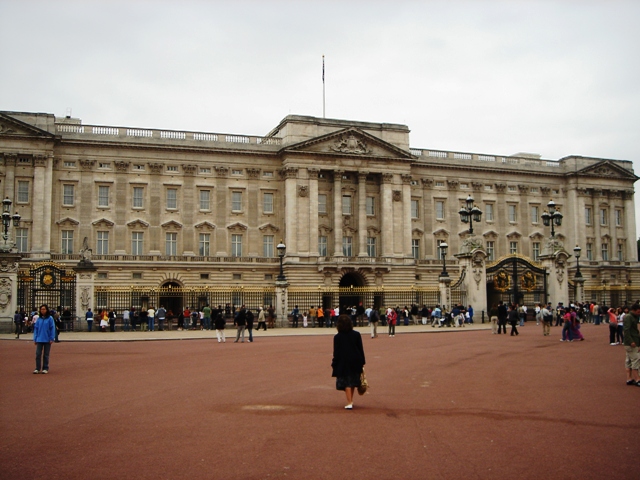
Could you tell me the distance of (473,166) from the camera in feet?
225

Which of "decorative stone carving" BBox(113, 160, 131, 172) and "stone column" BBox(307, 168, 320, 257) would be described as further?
"stone column" BBox(307, 168, 320, 257)

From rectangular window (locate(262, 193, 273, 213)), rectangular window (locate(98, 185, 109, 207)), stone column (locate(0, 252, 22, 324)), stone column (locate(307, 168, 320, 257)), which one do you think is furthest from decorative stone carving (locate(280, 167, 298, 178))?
stone column (locate(0, 252, 22, 324))

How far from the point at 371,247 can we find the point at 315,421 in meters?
53.0

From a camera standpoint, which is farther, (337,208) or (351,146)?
(351,146)

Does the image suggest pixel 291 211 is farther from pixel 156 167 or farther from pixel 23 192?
pixel 23 192

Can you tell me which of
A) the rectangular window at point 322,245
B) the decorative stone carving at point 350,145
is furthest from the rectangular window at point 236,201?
the decorative stone carving at point 350,145

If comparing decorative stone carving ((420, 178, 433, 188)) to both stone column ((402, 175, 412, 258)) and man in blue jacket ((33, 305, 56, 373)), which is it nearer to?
stone column ((402, 175, 412, 258))

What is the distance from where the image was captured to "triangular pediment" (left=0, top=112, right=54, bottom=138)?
53.2m

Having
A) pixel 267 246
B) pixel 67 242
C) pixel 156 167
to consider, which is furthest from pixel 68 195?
pixel 267 246

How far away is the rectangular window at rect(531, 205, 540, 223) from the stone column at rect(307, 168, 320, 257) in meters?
25.1

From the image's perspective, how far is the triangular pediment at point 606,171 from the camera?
239 feet

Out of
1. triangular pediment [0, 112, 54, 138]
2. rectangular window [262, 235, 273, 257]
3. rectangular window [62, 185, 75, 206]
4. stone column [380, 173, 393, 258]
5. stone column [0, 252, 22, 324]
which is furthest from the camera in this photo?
stone column [380, 173, 393, 258]

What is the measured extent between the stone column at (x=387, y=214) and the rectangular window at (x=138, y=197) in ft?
70.6

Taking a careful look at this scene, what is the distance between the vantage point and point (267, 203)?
61.5 meters
